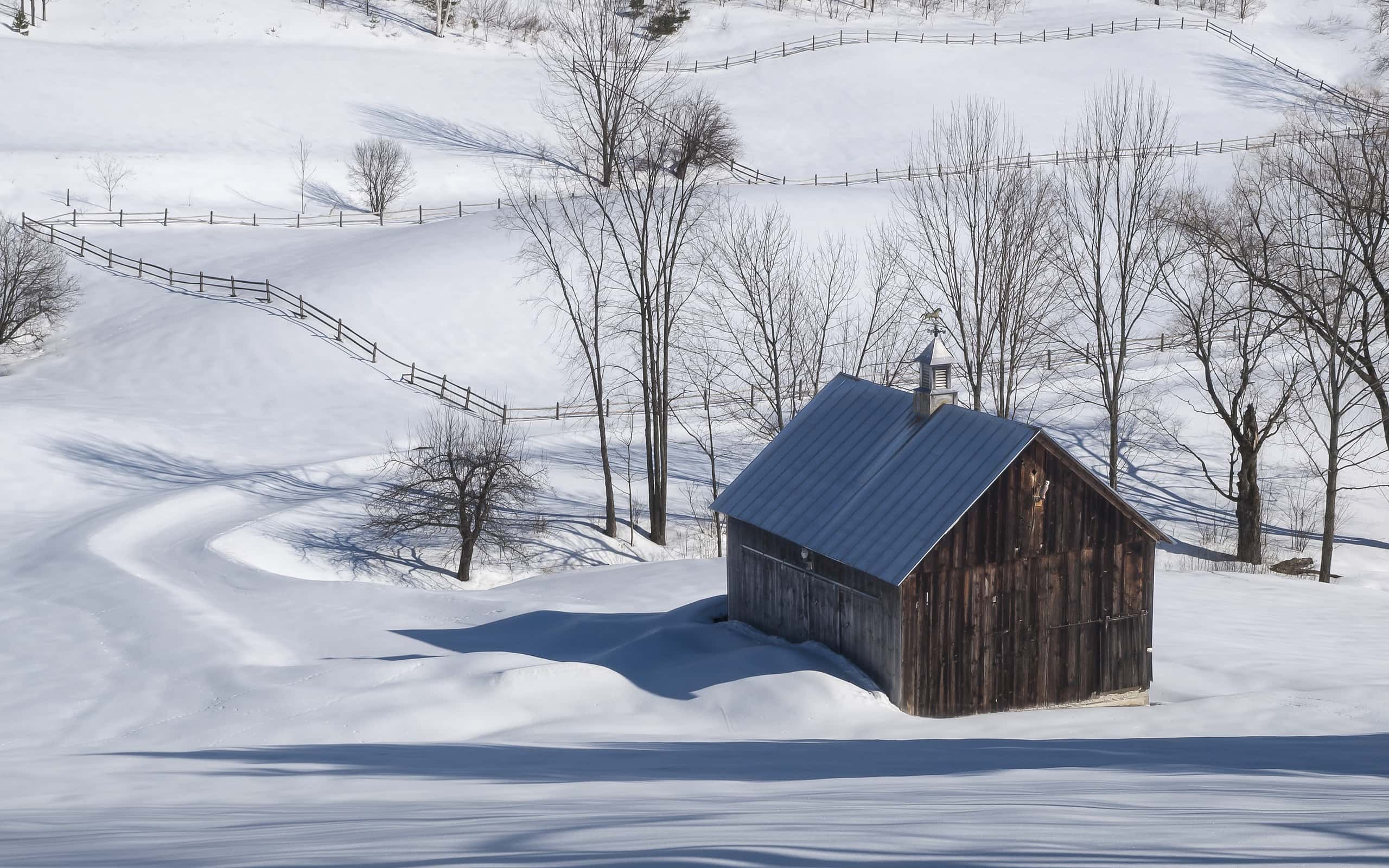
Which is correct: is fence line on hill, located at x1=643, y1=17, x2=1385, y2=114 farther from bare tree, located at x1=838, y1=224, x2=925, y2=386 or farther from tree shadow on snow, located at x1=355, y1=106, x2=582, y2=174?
bare tree, located at x1=838, y1=224, x2=925, y2=386

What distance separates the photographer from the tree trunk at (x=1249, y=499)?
31016mm

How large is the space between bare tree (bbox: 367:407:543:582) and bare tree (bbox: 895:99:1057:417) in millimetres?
12646

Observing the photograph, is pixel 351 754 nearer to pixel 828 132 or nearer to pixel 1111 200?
pixel 1111 200

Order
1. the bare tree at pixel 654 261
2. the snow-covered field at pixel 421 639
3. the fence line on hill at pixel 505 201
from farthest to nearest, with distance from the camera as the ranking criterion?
the fence line on hill at pixel 505 201 < the bare tree at pixel 654 261 < the snow-covered field at pixel 421 639

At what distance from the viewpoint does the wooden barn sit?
56.1ft

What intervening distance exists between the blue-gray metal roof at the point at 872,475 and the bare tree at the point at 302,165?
45.0 m

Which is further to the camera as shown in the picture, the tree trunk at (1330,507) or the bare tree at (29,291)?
the bare tree at (29,291)

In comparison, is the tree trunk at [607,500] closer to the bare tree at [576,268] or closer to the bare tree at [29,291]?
the bare tree at [576,268]

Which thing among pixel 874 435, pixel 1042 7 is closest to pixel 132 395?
pixel 874 435

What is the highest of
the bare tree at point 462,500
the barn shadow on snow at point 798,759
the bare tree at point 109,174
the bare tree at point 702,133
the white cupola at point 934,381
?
the bare tree at point 702,133

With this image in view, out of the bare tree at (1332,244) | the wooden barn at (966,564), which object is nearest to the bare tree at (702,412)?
the bare tree at (1332,244)

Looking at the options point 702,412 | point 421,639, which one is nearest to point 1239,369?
point 702,412

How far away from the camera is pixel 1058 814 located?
688 centimetres

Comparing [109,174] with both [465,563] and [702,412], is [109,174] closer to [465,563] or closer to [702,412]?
[702,412]
